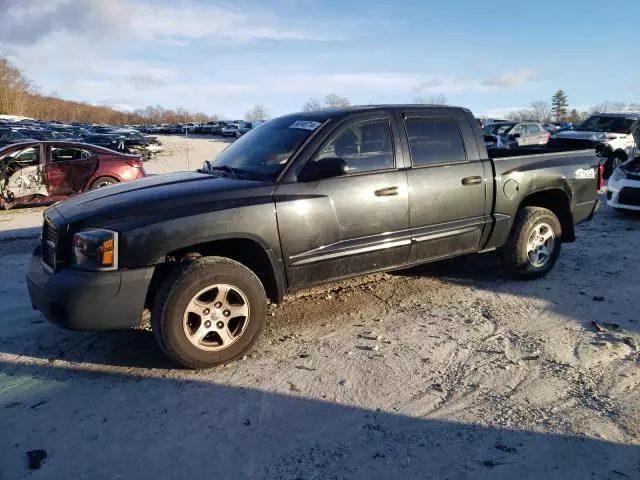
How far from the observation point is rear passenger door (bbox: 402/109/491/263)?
4.52m

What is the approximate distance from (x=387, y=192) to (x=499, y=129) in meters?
18.1

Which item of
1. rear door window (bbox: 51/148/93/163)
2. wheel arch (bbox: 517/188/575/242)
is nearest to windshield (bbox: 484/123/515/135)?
rear door window (bbox: 51/148/93/163)

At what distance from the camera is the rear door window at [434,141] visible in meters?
4.59

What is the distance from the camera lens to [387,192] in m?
4.31

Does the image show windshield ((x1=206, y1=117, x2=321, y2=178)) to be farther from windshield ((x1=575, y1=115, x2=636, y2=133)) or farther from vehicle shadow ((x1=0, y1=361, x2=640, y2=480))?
windshield ((x1=575, y1=115, x2=636, y2=133))

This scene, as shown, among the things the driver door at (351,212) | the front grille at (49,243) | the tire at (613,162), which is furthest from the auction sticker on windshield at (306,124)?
the tire at (613,162)

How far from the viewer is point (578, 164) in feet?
18.5

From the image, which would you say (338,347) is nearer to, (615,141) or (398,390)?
(398,390)

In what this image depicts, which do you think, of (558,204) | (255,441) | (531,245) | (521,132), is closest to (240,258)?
(255,441)

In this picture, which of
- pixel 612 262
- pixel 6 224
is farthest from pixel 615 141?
pixel 6 224

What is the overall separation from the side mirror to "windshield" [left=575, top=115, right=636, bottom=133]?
44.2ft

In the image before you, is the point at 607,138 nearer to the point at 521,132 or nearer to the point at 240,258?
the point at 521,132

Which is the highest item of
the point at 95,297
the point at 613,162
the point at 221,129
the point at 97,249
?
the point at 221,129

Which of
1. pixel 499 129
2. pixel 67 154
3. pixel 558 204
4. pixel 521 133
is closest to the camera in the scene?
pixel 558 204
